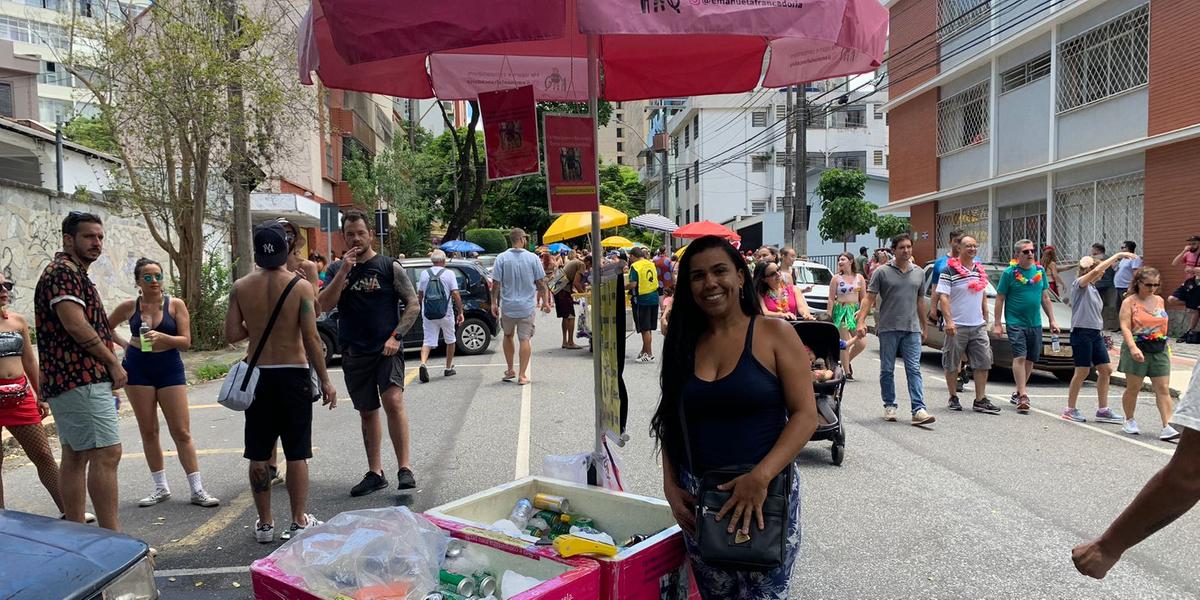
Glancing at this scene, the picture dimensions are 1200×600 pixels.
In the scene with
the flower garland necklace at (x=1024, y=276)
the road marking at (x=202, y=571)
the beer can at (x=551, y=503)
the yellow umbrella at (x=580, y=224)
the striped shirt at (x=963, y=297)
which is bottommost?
the road marking at (x=202, y=571)

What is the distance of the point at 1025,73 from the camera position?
19.7m

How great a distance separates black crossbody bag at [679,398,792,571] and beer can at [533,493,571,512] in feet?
4.30

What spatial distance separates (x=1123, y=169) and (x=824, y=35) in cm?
1683

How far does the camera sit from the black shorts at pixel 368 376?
537cm

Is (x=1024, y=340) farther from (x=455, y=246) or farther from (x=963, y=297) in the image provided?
(x=455, y=246)

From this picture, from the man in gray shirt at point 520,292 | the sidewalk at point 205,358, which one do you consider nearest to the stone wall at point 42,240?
the sidewalk at point 205,358

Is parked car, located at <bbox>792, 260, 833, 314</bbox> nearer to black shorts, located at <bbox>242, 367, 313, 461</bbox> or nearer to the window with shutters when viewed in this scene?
the window with shutters

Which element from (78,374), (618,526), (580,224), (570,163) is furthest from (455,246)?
(618,526)

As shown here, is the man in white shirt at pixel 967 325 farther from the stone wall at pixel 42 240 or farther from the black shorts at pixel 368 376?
the stone wall at pixel 42 240

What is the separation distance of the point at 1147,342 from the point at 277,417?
24.7 feet

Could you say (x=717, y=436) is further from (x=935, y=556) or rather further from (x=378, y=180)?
(x=378, y=180)

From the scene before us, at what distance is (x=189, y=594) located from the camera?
3.89 meters

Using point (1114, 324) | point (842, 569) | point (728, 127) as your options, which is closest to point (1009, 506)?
point (842, 569)

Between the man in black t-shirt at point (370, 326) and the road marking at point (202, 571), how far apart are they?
1212 millimetres
